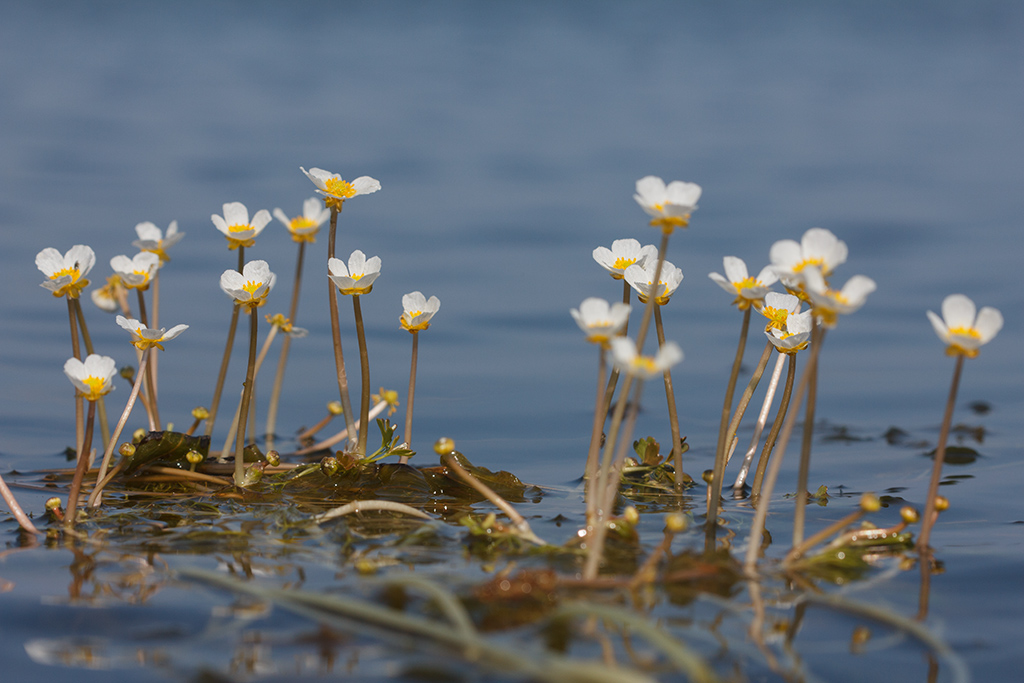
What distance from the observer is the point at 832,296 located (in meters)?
1.82

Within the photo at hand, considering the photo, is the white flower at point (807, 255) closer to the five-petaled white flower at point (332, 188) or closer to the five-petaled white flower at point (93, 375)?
the five-petaled white flower at point (332, 188)

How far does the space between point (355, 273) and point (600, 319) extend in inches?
44.1

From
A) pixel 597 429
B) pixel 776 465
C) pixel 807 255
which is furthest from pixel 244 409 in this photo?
pixel 807 255

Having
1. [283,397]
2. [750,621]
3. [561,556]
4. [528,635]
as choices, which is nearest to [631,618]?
[528,635]

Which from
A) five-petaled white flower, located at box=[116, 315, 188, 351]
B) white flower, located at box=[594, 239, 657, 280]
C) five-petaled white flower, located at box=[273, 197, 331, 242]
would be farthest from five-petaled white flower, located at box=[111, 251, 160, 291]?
white flower, located at box=[594, 239, 657, 280]

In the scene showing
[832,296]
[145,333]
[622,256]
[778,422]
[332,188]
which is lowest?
[778,422]

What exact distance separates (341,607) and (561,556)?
28.1 inches

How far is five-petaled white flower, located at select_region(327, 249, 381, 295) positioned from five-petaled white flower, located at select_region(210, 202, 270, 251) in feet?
0.99

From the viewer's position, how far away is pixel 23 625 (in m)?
1.86

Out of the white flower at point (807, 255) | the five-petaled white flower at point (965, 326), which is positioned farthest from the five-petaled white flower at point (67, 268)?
the five-petaled white flower at point (965, 326)

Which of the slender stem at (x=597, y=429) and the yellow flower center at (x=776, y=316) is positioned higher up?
the yellow flower center at (x=776, y=316)

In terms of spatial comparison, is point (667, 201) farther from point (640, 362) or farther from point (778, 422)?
point (778, 422)

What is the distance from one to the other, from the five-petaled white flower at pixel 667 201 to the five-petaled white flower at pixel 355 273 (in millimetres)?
982

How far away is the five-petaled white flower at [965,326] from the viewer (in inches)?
75.2
